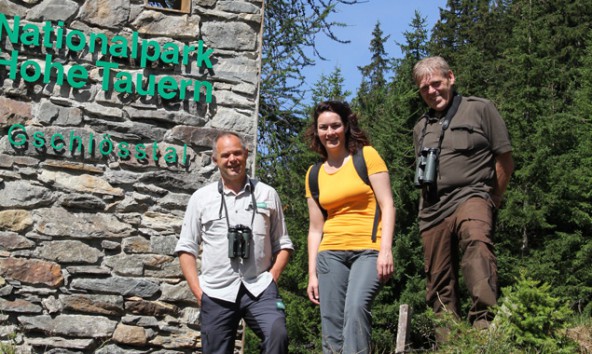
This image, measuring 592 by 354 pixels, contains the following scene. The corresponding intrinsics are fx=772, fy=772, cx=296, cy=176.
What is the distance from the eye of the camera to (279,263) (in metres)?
4.17

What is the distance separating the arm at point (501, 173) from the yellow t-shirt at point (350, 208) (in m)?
0.75

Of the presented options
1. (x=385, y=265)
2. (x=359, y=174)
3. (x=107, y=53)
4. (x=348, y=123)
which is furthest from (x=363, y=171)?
(x=107, y=53)

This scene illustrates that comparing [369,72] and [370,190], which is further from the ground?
[369,72]

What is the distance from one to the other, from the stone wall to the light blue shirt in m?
1.86

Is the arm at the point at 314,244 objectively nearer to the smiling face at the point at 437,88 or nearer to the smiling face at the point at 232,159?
the smiling face at the point at 232,159

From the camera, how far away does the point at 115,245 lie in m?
5.86

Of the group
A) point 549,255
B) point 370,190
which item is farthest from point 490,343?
point 549,255

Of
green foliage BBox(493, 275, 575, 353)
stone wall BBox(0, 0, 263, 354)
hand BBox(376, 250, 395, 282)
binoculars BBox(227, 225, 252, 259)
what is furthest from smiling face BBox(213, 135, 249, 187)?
stone wall BBox(0, 0, 263, 354)

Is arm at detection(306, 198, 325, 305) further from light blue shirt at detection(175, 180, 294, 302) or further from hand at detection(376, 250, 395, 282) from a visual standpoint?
hand at detection(376, 250, 395, 282)

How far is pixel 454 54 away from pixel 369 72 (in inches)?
450

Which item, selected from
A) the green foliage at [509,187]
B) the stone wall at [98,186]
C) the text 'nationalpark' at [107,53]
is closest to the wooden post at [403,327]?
the green foliage at [509,187]

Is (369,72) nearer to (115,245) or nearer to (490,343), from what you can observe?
(115,245)

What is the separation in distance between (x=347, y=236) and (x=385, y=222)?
0.67 ft

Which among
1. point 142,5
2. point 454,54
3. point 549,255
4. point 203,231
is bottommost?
point 549,255
